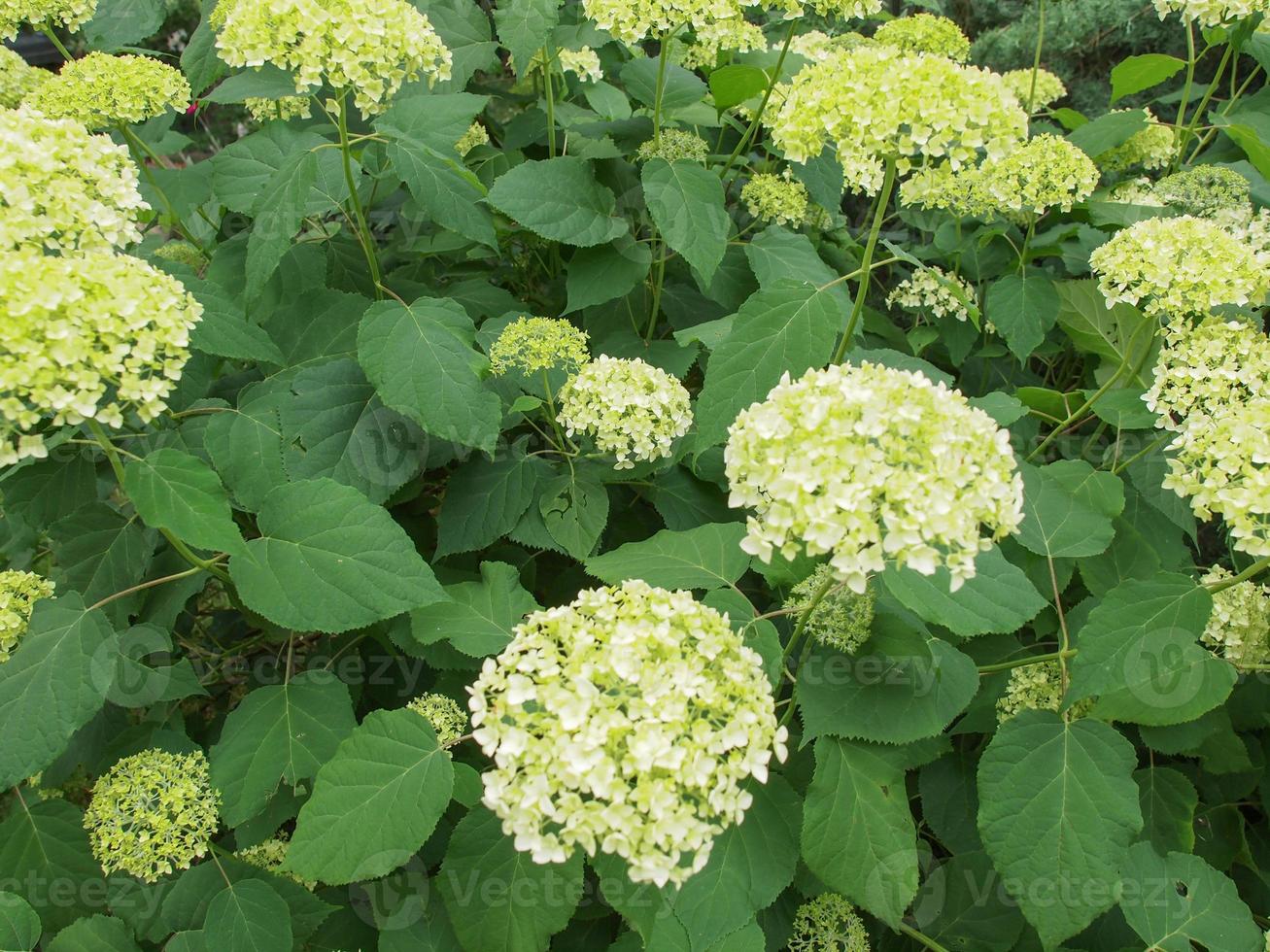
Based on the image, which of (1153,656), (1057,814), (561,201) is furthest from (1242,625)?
(561,201)

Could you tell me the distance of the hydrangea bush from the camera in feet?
6.07

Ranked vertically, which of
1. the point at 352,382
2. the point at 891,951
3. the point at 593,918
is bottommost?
the point at 891,951

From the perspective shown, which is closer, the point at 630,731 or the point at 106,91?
the point at 630,731

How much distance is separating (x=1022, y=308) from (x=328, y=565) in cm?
277

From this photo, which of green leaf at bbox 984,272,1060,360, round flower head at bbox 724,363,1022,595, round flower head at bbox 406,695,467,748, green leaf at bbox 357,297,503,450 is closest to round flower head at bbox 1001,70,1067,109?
green leaf at bbox 984,272,1060,360

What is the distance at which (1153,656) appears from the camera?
91.0 inches

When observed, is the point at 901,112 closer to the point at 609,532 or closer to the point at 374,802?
the point at 609,532

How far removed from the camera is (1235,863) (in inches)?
124

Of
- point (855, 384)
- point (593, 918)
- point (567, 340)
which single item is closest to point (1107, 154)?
point (567, 340)

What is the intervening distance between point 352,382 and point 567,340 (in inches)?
28.9

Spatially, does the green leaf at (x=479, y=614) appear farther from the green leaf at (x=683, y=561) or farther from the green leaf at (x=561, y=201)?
the green leaf at (x=561, y=201)

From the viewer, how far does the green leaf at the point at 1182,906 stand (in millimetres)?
2395

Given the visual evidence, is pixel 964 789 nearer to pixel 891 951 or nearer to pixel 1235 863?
pixel 891 951

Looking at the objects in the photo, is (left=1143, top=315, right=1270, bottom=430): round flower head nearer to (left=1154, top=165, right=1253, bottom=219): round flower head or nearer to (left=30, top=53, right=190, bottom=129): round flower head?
(left=1154, top=165, right=1253, bottom=219): round flower head
